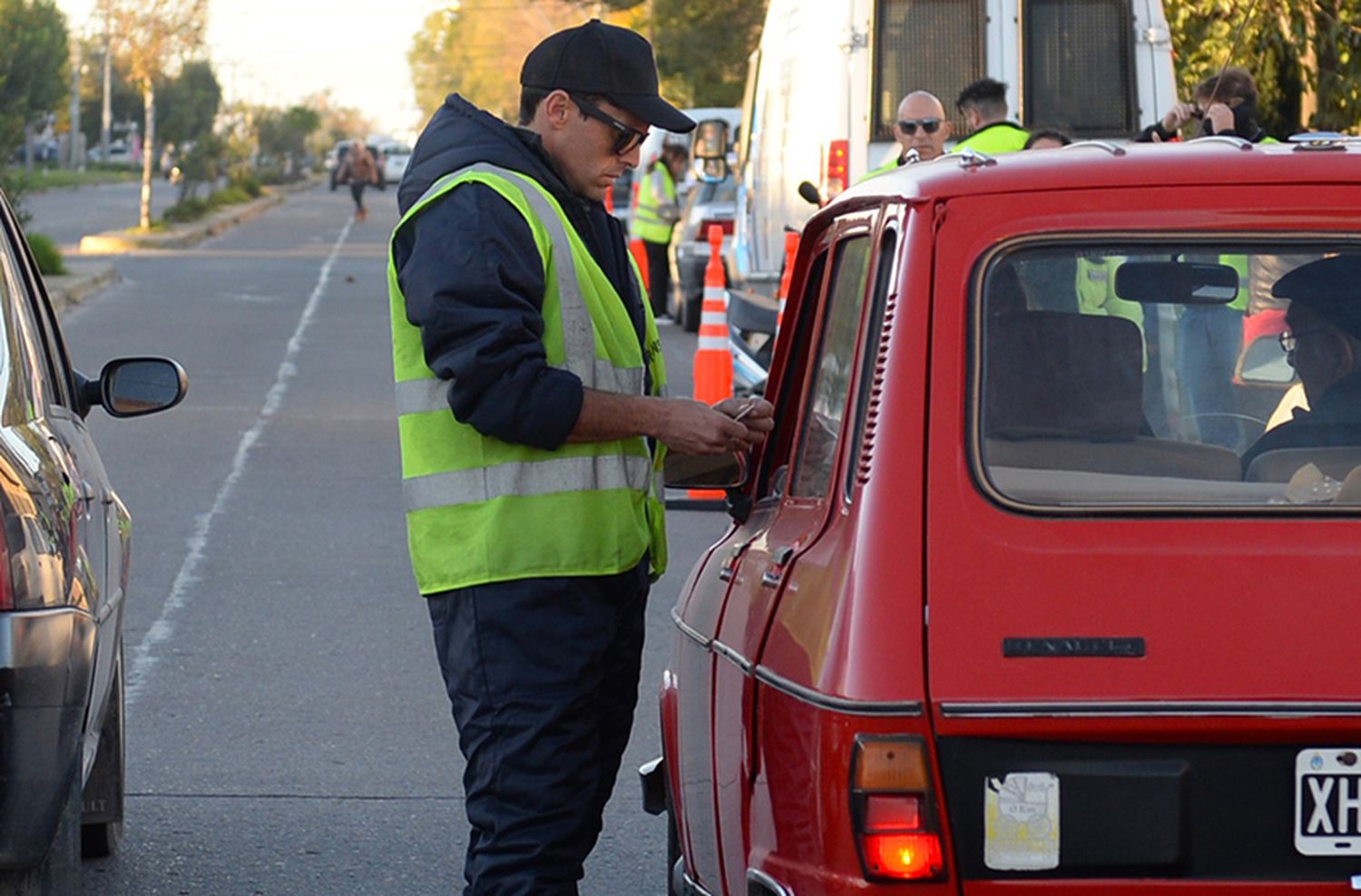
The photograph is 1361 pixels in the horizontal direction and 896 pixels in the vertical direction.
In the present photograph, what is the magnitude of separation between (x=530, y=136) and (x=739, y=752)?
4.35 ft

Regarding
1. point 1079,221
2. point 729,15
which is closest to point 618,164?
point 1079,221

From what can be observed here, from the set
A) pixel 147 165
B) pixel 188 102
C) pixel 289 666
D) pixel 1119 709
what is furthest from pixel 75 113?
pixel 1119 709

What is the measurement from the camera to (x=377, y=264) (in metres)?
34.6

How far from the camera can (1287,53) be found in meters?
16.6

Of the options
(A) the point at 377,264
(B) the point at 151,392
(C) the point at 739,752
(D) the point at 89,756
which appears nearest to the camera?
(C) the point at 739,752

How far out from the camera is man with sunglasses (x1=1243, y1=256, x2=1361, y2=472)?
3152 mm

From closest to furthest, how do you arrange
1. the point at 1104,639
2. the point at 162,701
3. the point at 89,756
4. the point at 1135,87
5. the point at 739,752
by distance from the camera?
1. the point at 1104,639
2. the point at 739,752
3. the point at 89,756
4. the point at 162,701
5. the point at 1135,87

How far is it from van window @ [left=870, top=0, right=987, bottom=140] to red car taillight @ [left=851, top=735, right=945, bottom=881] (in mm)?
10378

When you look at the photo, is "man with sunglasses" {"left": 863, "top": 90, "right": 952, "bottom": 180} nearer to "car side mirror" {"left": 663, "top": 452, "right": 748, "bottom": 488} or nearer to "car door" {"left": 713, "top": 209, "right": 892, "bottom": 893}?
"car side mirror" {"left": 663, "top": 452, "right": 748, "bottom": 488}

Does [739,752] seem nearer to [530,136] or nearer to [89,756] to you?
[530,136]

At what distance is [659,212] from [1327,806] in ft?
65.4

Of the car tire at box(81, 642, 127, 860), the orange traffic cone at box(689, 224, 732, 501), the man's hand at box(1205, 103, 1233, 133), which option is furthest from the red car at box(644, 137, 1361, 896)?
the orange traffic cone at box(689, 224, 732, 501)

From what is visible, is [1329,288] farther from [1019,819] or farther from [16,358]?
[16,358]

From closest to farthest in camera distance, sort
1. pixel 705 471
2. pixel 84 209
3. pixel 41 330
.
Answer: pixel 705 471
pixel 41 330
pixel 84 209
